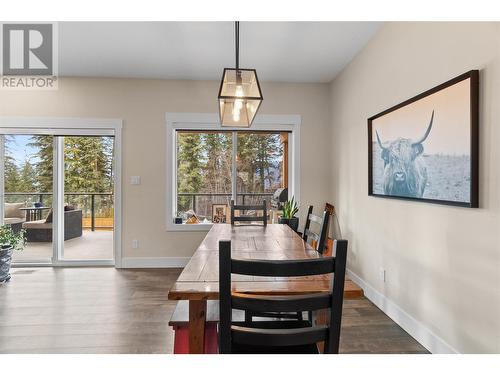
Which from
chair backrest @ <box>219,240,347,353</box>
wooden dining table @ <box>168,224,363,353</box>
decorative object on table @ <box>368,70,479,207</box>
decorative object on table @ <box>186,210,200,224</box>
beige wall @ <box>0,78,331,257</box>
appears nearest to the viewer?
chair backrest @ <box>219,240,347,353</box>

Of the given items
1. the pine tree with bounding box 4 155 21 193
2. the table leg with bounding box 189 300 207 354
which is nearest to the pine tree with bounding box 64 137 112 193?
the pine tree with bounding box 4 155 21 193

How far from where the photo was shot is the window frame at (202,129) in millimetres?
4215

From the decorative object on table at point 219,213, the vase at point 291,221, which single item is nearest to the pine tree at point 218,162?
the decorative object on table at point 219,213

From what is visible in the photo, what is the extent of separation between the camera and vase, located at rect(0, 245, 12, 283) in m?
3.54

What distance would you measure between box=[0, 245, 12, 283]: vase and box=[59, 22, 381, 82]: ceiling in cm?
232

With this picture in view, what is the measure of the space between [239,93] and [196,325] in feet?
4.96

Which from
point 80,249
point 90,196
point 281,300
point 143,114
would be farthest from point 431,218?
point 80,249

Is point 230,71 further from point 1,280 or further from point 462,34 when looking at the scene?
point 1,280

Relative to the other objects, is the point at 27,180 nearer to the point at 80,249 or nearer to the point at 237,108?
the point at 80,249

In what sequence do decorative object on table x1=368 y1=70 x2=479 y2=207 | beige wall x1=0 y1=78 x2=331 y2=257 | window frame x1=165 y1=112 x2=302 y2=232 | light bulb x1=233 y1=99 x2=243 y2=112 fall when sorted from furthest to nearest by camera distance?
window frame x1=165 y1=112 x2=302 y2=232 → beige wall x1=0 y1=78 x2=331 y2=257 → light bulb x1=233 y1=99 x2=243 y2=112 → decorative object on table x1=368 y1=70 x2=479 y2=207

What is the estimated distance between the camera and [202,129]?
430cm

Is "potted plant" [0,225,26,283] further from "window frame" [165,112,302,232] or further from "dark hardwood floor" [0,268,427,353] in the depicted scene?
"window frame" [165,112,302,232]

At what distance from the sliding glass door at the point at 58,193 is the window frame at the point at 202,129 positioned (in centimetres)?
81

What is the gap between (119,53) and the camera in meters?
3.37
